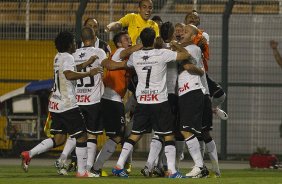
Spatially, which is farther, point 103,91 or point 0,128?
point 0,128

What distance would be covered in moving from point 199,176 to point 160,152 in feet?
3.09

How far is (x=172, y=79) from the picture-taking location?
57.5 ft

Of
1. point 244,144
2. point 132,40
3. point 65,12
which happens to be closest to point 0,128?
point 65,12

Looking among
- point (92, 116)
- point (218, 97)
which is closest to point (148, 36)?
point (92, 116)

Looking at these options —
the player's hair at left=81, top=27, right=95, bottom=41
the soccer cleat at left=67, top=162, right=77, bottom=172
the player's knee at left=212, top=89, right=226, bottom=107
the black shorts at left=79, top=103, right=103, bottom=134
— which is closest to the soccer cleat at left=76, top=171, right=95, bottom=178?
the black shorts at left=79, top=103, right=103, bottom=134

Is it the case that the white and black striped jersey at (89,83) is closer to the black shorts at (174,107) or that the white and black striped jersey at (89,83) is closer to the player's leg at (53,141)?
the player's leg at (53,141)

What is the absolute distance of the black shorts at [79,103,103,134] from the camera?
1788cm

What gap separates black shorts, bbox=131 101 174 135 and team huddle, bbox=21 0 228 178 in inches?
0.5

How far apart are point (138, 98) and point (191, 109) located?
758 mm

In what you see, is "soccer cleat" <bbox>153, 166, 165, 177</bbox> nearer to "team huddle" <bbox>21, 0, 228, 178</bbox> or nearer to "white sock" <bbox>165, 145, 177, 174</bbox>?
"team huddle" <bbox>21, 0, 228, 178</bbox>

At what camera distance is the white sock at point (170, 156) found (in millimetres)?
17094

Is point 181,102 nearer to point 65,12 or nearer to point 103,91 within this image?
point 103,91

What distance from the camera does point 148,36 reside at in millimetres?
17062

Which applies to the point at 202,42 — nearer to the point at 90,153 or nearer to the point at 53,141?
the point at 90,153
